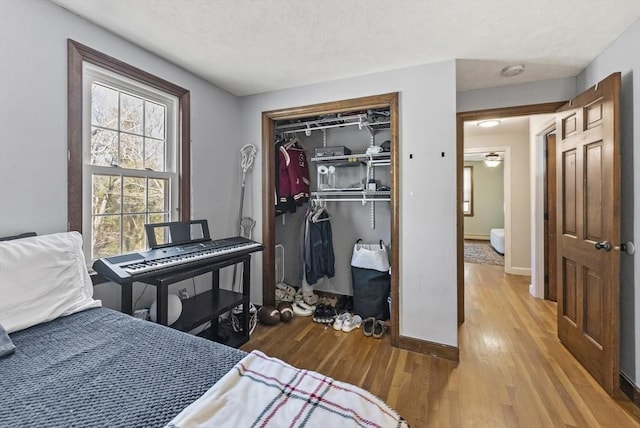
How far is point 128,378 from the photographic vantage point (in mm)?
857

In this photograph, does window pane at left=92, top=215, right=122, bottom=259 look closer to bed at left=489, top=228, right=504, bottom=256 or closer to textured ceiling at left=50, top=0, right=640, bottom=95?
textured ceiling at left=50, top=0, right=640, bottom=95

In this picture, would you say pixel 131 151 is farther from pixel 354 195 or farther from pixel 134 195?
pixel 354 195

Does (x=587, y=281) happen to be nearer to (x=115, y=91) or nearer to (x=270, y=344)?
(x=270, y=344)

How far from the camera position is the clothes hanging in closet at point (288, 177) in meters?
3.19

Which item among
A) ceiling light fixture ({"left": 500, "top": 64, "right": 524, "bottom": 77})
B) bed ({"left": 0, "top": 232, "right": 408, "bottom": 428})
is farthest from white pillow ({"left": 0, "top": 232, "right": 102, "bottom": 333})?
ceiling light fixture ({"left": 500, "top": 64, "right": 524, "bottom": 77})

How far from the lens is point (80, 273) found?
1.45 m

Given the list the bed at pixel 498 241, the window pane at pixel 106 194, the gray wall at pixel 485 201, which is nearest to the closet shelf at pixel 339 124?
the window pane at pixel 106 194

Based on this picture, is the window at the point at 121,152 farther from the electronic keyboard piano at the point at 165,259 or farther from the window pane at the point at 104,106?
the electronic keyboard piano at the point at 165,259

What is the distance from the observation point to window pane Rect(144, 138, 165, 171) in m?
2.26

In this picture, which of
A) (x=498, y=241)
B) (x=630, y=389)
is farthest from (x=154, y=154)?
(x=498, y=241)

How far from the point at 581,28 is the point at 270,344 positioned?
10.4 ft

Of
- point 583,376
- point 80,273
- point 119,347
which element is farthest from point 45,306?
point 583,376

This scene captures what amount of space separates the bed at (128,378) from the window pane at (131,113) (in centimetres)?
111

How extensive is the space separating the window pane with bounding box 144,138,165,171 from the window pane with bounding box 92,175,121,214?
0.29 m
